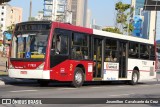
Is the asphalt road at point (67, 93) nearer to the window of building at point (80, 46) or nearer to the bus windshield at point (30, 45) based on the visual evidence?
the bus windshield at point (30, 45)

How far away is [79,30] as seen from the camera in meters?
21.1

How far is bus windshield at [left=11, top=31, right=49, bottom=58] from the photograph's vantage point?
19.1 m

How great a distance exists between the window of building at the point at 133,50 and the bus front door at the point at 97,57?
3650 millimetres

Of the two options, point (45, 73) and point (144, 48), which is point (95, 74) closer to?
point (45, 73)

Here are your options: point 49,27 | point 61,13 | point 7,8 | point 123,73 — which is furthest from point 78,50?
point 7,8

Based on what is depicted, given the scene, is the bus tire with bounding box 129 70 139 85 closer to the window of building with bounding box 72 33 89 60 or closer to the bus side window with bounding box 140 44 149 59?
the bus side window with bounding box 140 44 149 59

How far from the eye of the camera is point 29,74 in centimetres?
1917

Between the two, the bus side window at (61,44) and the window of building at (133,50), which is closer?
the bus side window at (61,44)

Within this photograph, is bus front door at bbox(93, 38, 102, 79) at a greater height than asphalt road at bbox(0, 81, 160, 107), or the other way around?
bus front door at bbox(93, 38, 102, 79)

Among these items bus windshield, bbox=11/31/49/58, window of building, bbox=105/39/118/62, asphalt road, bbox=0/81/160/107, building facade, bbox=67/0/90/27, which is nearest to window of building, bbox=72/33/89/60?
asphalt road, bbox=0/81/160/107

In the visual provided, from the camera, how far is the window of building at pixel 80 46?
20562 millimetres

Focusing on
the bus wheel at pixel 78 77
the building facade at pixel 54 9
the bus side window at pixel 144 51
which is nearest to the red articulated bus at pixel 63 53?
the bus wheel at pixel 78 77

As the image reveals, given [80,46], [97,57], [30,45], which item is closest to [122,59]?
[97,57]

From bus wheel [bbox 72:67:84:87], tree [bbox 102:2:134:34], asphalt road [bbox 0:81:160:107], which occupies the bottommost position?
asphalt road [bbox 0:81:160:107]
